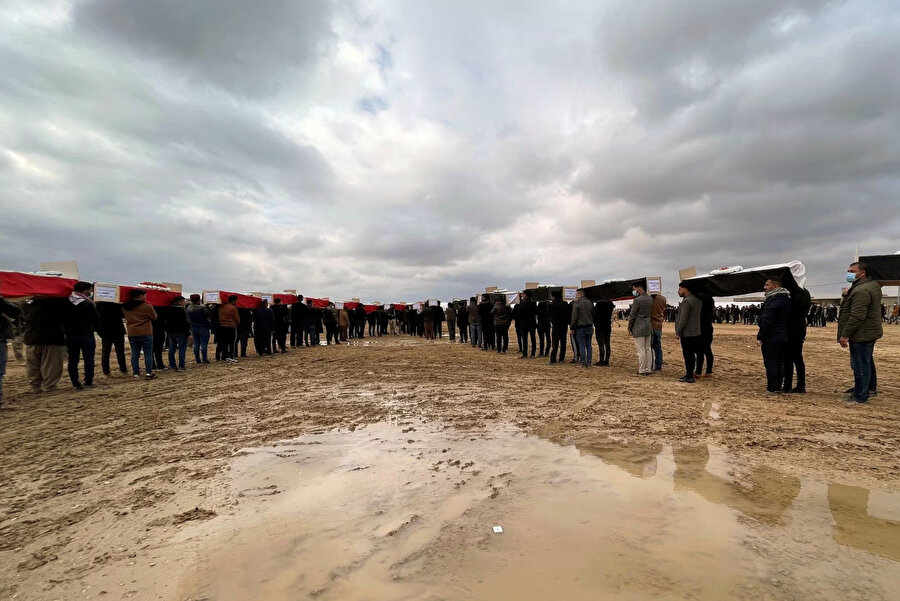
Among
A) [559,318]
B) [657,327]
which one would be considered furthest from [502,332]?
[657,327]

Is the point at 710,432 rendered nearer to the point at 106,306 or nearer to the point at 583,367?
the point at 583,367

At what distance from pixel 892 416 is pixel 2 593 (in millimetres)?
8768

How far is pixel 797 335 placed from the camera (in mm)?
6918

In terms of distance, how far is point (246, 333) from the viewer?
14039mm

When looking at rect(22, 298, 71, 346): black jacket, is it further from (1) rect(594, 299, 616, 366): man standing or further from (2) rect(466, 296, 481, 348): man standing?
(2) rect(466, 296, 481, 348): man standing

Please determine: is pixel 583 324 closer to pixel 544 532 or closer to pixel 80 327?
pixel 544 532

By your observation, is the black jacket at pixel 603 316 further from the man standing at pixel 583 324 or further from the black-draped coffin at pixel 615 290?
the black-draped coffin at pixel 615 290

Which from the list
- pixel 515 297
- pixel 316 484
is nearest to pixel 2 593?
pixel 316 484

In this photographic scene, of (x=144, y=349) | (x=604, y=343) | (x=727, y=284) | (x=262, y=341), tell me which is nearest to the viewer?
→ (x=727, y=284)

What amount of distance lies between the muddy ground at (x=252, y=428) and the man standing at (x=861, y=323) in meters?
0.45

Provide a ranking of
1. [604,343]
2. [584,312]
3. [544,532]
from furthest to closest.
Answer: [604,343] → [584,312] → [544,532]

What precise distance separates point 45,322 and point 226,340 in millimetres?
4772

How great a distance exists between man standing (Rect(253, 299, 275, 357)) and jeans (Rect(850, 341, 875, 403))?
1437cm

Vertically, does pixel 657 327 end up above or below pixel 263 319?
below
